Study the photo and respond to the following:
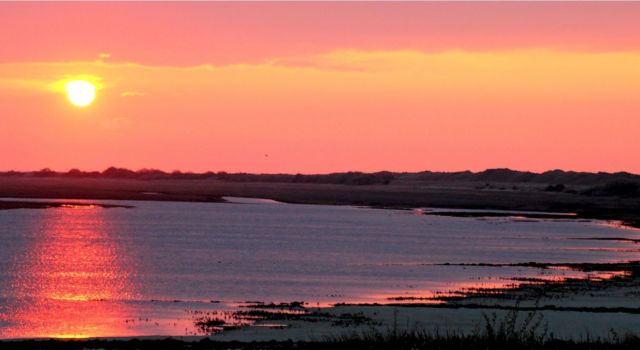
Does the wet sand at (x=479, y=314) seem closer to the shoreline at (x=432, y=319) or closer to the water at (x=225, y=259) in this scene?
the shoreline at (x=432, y=319)

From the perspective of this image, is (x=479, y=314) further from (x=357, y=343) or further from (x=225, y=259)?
(x=225, y=259)

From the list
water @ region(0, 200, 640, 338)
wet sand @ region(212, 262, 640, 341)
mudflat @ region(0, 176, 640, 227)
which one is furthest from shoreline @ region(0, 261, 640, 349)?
mudflat @ region(0, 176, 640, 227)

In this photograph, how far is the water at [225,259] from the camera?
32906 mm

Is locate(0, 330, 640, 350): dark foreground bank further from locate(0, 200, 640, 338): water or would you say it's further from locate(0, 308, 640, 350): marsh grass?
locate(0, 200, 640, 338): water

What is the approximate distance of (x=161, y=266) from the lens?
4722cm

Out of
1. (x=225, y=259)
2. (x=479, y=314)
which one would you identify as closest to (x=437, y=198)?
(x=225, y=259)

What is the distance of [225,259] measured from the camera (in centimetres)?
5106

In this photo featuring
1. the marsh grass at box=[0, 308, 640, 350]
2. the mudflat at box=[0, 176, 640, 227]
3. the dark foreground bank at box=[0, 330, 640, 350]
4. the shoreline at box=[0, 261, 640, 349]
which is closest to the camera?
the dark foreground bank at box=[0, 330, 640, 350]

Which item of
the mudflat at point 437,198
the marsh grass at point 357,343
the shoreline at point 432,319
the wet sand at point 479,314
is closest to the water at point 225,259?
the shoreline at point 432,319

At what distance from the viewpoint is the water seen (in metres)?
32.9

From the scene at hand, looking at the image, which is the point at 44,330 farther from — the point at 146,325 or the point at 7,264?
the point at 7,264

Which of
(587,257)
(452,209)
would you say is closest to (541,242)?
(587,257)

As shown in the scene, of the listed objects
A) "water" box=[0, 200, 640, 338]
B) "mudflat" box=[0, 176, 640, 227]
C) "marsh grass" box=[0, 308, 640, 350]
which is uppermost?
"mudflat" box=[0, 176, 640, 227]

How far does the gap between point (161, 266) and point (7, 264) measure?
6.87 meters
